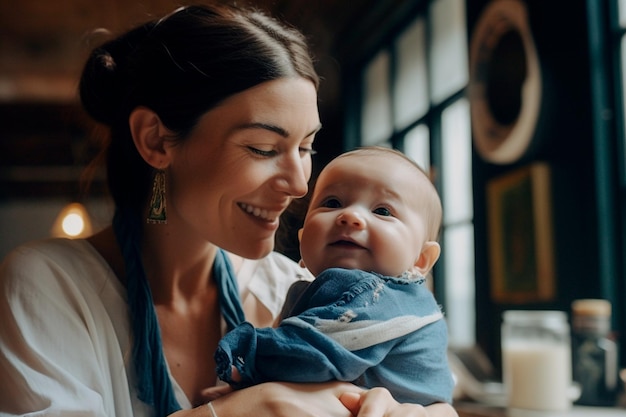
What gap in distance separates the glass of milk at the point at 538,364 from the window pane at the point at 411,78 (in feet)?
8.08

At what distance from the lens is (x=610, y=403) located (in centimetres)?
209

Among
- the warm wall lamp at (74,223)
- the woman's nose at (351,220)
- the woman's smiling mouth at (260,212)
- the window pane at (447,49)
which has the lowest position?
the woman's nose at (351,220)

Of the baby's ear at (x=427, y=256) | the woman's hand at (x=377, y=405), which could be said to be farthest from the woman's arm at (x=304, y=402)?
the baby's ear at (x=427, y=256)

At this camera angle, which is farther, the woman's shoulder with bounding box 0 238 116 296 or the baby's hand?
the woman's shoulder with bounding box 0 238 116 296

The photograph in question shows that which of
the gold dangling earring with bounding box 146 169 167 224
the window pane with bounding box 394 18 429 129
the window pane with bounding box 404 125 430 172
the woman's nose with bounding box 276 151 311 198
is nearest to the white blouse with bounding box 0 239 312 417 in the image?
the gold dangling earring with bounding box 146 169 167 224

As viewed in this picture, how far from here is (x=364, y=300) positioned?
1.11 m

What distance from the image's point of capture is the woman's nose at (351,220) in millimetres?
1146

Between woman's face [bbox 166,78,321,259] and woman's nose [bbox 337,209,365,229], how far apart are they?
0.55 ft

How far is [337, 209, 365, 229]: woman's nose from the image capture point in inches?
45.1

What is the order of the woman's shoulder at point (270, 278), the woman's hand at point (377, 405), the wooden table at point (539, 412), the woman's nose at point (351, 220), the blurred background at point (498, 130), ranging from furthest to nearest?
the blurred background at point (498, 130) < the wooden table at point (539, 412) < the woman's shoulder at point (270, 278) < the woman's nose at point (351, 220) < the woman's hand at point (377, 405)

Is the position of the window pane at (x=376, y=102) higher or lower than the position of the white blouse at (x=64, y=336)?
higher

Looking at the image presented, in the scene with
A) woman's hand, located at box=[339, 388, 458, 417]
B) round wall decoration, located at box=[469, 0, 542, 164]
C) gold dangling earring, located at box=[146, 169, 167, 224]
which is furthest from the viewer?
round wall decoration, located at box=[469, 0, 542, 164]

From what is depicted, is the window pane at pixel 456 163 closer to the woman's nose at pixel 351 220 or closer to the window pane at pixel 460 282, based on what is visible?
the window pane at pixel 460 282

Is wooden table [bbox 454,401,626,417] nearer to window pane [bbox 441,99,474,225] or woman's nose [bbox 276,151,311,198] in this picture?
woman's nose [bbox 276,151,311,198]
